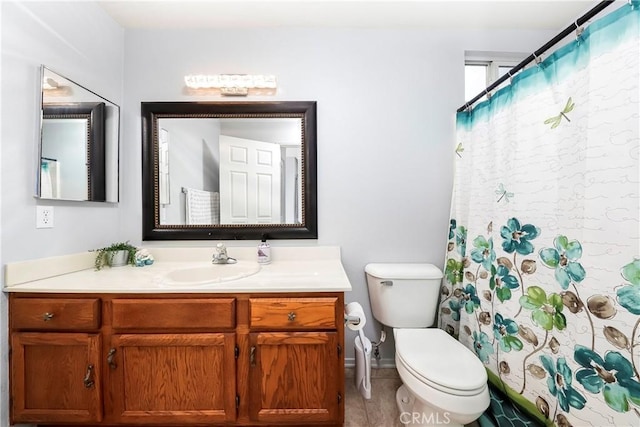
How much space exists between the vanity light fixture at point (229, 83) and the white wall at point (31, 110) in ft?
1.75

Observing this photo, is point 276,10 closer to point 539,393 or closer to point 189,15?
point 189,15

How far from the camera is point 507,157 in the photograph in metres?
1.24

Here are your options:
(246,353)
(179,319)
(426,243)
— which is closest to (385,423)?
(246,353)

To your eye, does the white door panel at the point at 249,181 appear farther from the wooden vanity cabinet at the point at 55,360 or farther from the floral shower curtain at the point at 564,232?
the floral shower curtain at the point at 564,232

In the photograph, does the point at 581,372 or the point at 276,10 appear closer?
the point at 581,372

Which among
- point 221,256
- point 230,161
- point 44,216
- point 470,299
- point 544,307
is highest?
point 230,161

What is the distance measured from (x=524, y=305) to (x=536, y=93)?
3.04 feet

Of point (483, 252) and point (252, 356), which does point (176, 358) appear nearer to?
point (252, 356)

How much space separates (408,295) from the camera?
5.02 feet

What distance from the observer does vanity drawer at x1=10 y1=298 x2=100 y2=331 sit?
1126mm

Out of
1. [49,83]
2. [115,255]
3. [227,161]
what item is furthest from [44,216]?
[227,161]

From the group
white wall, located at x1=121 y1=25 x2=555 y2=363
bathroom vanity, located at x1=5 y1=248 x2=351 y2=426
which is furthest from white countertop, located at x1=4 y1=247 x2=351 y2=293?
white wall, located at x1=121 y1=25 x2=555 y2=363

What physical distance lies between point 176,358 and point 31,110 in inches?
52.0

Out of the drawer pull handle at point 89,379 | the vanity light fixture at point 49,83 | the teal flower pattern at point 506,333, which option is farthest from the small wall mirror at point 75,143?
the teal flower pattern at point 506,333
